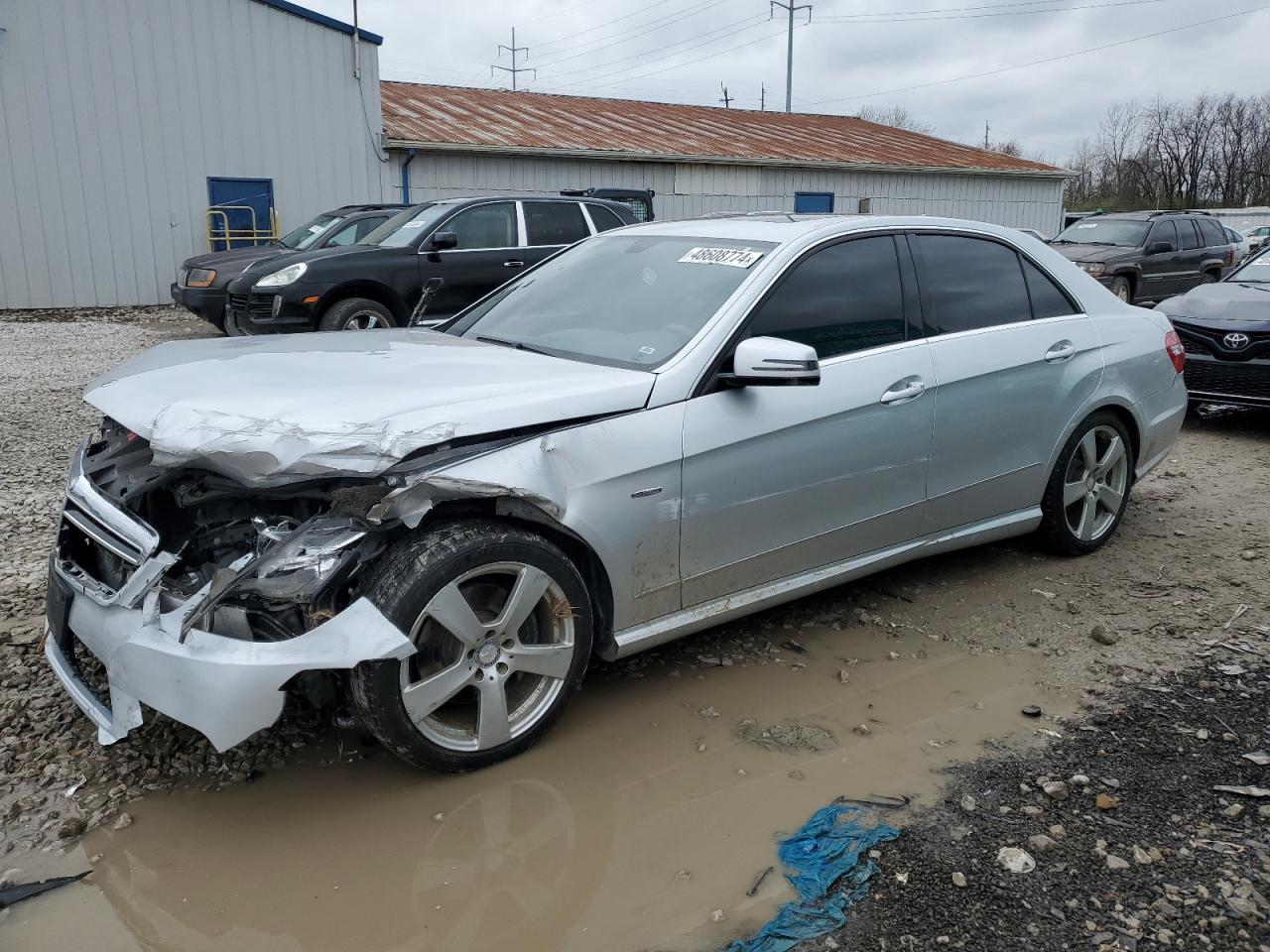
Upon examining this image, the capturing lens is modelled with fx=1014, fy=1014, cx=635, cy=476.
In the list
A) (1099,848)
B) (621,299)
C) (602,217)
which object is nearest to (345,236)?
(602,217)

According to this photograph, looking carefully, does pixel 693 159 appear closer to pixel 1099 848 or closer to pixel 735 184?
pixel 735 184

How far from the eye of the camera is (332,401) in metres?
2.95

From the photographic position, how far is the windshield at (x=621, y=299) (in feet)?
11.8

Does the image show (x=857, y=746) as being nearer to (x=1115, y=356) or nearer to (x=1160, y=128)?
(x=1115, y=356)

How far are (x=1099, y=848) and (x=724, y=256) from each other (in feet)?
7.65

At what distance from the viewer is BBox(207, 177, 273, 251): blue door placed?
55.8ft

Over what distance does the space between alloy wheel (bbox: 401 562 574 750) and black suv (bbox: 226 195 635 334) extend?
6.27 metres

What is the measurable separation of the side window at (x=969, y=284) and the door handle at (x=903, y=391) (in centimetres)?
33

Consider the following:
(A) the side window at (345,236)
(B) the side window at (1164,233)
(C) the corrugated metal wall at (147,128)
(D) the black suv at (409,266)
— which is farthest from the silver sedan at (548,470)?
(C) the corrugated metal wall at (147,128)

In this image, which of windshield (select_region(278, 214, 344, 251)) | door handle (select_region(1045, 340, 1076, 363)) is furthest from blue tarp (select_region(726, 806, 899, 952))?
windshield (select_region(278, 214, 344, 251))

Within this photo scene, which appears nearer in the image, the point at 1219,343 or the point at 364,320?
the point at 1219,343

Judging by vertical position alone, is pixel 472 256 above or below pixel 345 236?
below

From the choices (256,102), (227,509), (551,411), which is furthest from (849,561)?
(256,102)

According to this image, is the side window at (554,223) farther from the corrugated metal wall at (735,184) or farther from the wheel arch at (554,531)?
the wheel arch at (554,531)
